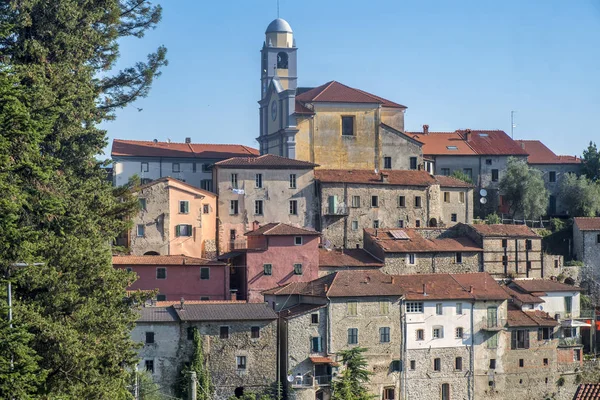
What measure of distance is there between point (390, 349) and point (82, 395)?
34037 millimetres

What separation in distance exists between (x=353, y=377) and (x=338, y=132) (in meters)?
25.2

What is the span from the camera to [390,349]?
64.6m

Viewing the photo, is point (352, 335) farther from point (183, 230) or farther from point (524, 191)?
point (524, 191)

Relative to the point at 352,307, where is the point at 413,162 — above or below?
above

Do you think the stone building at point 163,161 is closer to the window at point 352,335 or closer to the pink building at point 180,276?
the pink building at point 180,276

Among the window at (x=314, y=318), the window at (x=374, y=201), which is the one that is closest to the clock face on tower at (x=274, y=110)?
the window at (x=374, y=201)

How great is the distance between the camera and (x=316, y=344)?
62.4 metres

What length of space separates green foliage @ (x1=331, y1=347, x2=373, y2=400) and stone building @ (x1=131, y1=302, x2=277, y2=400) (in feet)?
13.1

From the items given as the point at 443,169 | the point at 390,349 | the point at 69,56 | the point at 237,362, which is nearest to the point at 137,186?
the point at 69,56

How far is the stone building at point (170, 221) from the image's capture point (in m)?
69.1

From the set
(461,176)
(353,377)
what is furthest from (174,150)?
(353,377)

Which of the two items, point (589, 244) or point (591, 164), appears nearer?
point (589, 244)

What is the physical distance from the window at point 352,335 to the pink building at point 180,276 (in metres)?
8.18

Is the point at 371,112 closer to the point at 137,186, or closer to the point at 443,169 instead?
the point at 443,169
